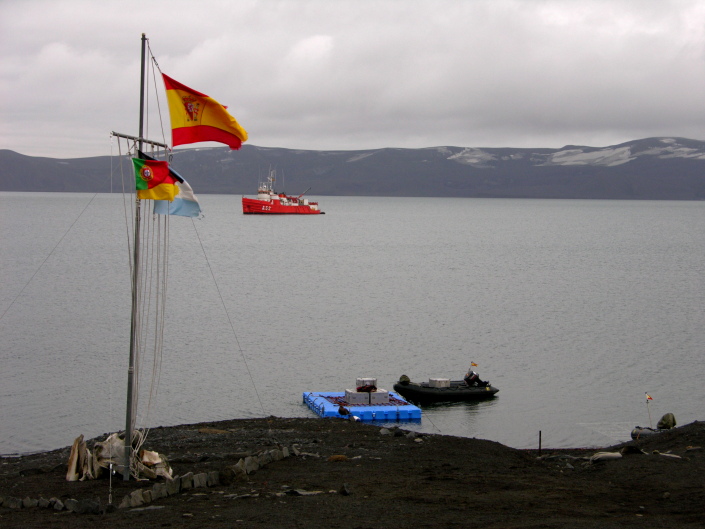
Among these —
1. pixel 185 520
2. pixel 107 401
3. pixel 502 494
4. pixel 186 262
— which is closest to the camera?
pixel 185 520

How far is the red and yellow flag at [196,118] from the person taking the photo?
15031 millimetres

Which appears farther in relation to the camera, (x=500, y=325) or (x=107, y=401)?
(x=500, y=325)

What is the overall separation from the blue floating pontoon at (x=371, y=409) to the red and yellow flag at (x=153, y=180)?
1632 cm

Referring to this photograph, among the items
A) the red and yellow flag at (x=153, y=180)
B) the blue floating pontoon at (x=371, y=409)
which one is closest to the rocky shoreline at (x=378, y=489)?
the red and yellow flag at (x=153, y=180)

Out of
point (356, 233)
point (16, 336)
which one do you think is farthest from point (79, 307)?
point (356, 233)

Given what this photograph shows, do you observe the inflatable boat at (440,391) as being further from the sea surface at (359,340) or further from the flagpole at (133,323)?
the flagpole at (133,323)

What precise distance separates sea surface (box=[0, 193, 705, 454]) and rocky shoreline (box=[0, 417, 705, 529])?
9.75ft

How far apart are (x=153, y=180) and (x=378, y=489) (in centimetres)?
690

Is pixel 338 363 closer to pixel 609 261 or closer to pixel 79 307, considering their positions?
pixel 79 307

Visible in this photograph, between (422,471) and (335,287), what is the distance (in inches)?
2176

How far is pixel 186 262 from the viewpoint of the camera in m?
92.8

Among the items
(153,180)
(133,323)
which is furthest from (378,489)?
(153,180)

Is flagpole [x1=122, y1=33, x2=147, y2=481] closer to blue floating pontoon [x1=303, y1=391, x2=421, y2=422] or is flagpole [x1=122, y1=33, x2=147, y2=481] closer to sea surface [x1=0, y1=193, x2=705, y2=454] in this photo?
sea surface [x1=0, y1=193, x2=705, y2=454]

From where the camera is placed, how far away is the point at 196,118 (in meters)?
15.2
